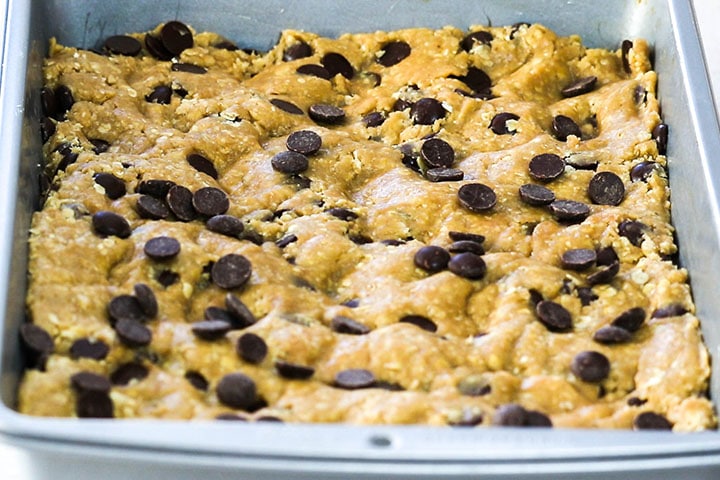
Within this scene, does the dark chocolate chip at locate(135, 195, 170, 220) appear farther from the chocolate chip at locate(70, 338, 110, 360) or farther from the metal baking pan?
the chocolate chip at locate(70, 338, 110, 360)

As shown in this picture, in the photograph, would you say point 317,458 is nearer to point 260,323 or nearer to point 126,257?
point 260,323

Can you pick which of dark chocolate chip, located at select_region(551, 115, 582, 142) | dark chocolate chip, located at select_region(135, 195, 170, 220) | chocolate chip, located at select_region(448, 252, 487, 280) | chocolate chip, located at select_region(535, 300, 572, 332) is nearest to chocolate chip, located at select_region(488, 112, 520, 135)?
dark chocolate chip, located at select_region(551, 115, 582, 142)

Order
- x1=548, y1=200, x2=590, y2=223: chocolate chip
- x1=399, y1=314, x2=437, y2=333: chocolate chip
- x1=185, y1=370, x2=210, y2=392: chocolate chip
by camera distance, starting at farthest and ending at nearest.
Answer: x1=548, y1=200, x2=590, y2=223: chocolate chip → x1=399, y1=314, x2=437, y2=333: chocolate chip → x1=185, y1=370, x2=210, y2=392: chocolate chip

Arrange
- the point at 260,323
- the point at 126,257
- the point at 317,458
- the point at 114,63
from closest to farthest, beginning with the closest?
1. the point at 317,458
2. the point at 260,323
3. the point at 126,257
4. the point at 114,63

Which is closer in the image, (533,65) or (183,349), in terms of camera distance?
(183,349)

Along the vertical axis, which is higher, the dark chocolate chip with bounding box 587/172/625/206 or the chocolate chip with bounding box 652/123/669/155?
the chocolate chip with bounding box 652/123/669/155

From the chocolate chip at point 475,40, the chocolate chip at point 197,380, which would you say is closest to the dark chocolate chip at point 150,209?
the chocolate chip at point 197,380

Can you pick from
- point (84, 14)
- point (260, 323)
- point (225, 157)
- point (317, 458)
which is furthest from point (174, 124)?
point (317, 458)
